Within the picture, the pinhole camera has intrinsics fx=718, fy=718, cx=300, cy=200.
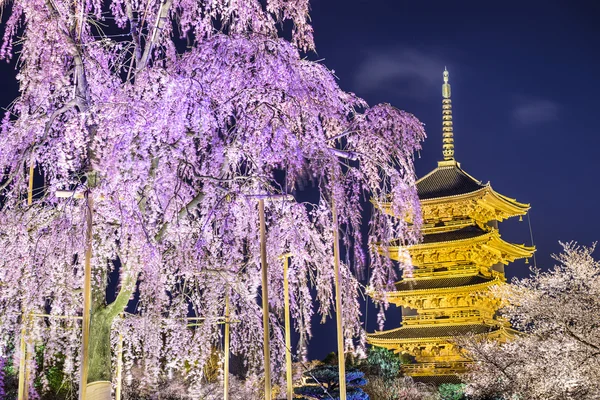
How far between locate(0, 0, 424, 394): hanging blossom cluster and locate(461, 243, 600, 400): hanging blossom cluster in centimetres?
976

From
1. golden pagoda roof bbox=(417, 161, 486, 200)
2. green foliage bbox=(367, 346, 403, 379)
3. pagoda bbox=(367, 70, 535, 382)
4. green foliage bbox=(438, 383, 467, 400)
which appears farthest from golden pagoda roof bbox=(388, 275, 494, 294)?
green foliage bbox=(438, 383, 467, 400)

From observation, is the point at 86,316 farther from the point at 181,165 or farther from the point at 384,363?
the point at 384,363

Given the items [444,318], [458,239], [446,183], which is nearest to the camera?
[458,239]

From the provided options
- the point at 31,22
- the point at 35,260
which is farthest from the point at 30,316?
the point at 31,22

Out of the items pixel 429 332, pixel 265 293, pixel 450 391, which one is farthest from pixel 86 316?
pixel 429 332

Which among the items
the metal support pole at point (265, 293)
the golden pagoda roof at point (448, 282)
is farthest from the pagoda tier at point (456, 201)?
the metal support pole at point (265, 293)

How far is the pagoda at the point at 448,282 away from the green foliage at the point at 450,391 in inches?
72.2

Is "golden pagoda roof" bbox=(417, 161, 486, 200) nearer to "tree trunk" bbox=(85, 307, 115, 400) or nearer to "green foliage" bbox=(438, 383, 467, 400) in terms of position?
"green foliage" bbox=(438, 383, 467, 400)

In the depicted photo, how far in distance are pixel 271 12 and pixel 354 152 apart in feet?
6.06

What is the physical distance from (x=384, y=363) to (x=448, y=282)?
13.7ft

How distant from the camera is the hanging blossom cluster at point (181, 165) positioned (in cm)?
718

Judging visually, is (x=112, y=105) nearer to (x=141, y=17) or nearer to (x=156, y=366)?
(x=141, y=17)

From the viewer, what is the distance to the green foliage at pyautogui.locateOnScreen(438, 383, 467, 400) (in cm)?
2423

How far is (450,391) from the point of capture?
82.3 ft
